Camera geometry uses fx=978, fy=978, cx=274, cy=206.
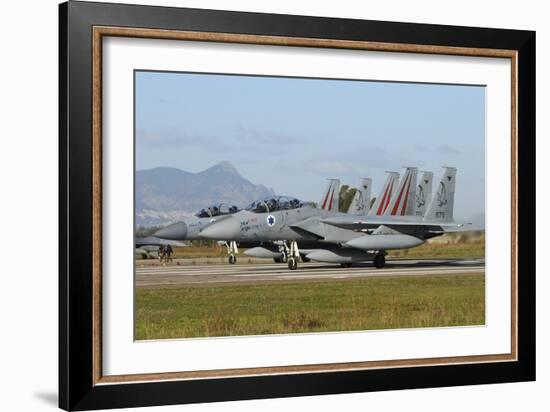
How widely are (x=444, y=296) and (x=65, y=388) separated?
13.6 ft

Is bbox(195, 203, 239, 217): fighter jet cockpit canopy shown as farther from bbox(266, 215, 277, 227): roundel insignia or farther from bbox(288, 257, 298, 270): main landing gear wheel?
bbox(288, 257, 298, 270): main landing gear wheel

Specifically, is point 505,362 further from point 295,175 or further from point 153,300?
point 153,300

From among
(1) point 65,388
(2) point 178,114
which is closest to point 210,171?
(2) point 178,114

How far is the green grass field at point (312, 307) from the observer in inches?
370

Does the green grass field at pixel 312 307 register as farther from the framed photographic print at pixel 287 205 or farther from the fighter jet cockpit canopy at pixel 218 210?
the fighter jet cockpit canopy at pixel 218 210

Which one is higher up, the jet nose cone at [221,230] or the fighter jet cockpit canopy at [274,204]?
the fighter jet cockpit canopy at [274,204]

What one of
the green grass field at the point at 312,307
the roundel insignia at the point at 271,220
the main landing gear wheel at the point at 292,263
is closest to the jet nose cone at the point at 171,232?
the green grass field at the point at 312,307

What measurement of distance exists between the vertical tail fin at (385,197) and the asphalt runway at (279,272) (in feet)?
2.04

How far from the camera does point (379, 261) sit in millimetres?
10828

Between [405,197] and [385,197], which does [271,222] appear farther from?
[405,197]

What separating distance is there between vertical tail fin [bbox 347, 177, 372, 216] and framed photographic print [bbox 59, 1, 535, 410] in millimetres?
48

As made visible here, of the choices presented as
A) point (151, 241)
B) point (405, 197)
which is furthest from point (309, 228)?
point (151, 241)

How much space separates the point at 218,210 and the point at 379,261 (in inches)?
84.8

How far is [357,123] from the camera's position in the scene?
34.5ft
